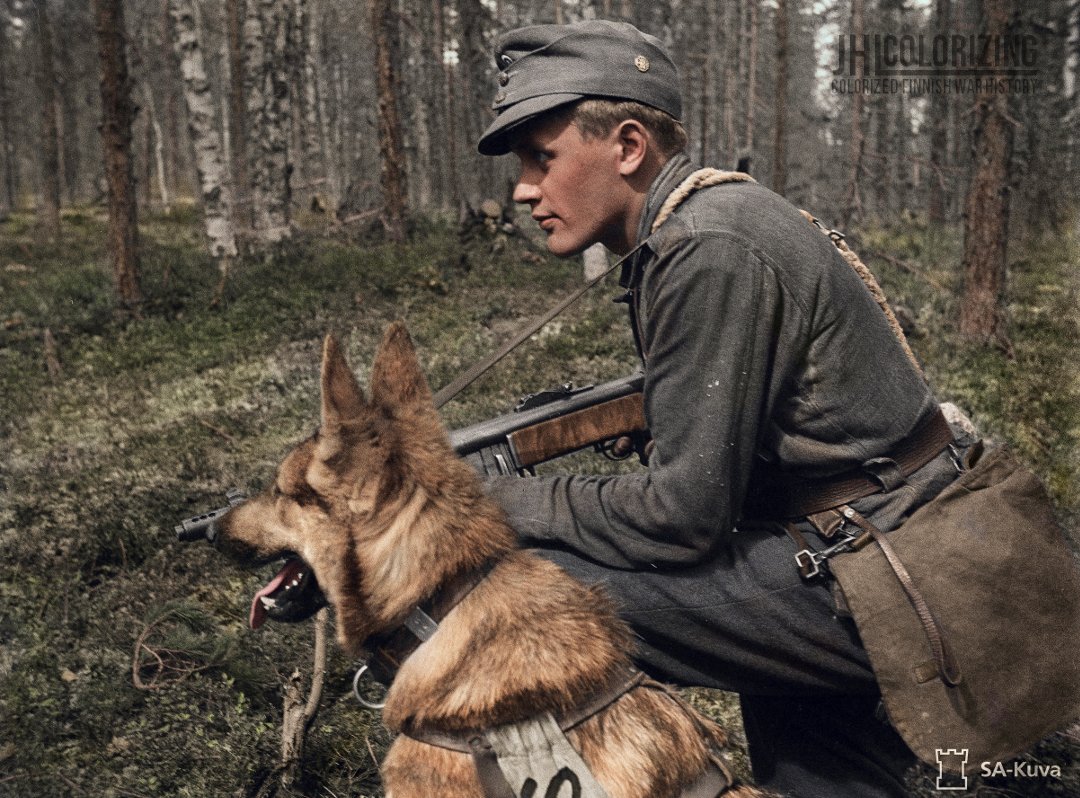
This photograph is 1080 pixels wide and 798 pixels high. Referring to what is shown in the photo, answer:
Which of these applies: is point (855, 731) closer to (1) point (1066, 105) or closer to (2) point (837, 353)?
(2) point (837, 353)

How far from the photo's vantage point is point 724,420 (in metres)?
2.53

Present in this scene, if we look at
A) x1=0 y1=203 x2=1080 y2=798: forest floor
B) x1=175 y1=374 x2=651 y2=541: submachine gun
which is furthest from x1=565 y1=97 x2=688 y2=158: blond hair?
x1=0 y1=203 x2=1080 y2=798: forest floor

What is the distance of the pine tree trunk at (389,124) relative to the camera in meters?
15.4

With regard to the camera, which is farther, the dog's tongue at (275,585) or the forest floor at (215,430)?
the forest floor at (215,430)

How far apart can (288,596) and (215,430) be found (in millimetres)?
6252

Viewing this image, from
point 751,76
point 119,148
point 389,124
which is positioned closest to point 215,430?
point 119,148

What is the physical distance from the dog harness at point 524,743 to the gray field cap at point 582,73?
1.45m

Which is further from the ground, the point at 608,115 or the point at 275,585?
the point at 608,115

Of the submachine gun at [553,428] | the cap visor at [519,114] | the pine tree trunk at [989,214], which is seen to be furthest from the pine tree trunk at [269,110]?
the cap visor at [519,114]

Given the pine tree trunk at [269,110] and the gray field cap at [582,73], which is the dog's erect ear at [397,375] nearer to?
the gray field cap at [582,73]

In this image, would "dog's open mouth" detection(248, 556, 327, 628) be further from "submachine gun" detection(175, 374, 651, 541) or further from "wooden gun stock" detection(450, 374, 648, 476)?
"wooden gun stock" detection(450, 374, 648, 476)

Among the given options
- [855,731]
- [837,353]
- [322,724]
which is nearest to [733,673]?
[855,731]

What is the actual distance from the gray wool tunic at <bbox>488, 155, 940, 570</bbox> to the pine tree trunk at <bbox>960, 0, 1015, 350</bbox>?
899 cm

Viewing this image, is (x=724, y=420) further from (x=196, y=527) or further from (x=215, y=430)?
(x=215, y=430)
